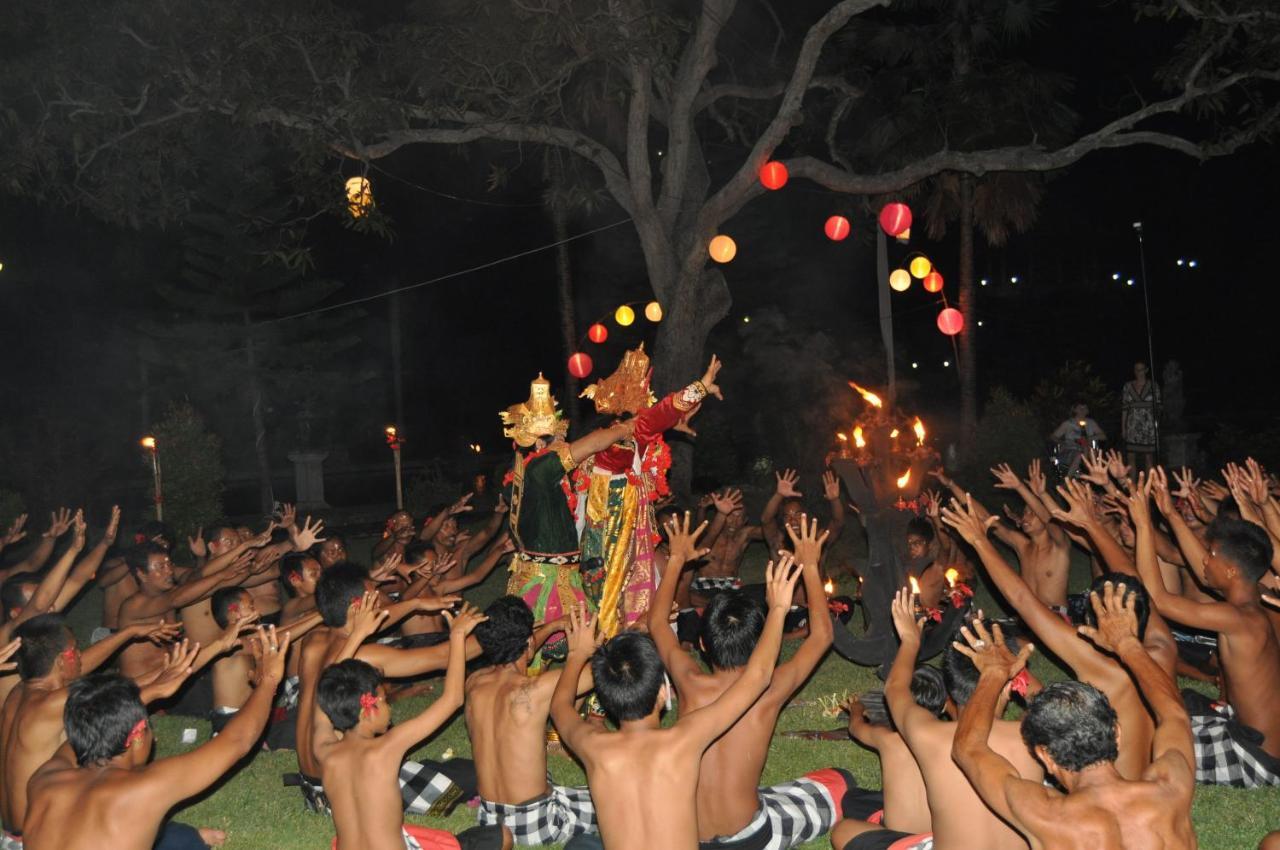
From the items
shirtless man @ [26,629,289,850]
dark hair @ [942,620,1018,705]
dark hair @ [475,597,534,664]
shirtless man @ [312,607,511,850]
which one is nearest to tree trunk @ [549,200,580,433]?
dark hair @ [475,597,534,664]

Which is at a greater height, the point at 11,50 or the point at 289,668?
the point at 11,50

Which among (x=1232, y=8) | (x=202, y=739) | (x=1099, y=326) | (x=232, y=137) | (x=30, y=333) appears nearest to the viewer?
(x=202, y=739)

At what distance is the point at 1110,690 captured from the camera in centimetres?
491

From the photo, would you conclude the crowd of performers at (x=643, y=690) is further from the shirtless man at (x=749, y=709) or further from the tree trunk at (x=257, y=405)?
the tree trunk at (x=257, y=405)

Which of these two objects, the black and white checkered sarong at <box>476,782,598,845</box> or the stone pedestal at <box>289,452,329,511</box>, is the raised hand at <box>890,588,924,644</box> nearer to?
the black and white checkered sarong at <box>476,782,598,845</box>

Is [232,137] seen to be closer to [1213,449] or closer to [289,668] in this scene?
[289,668]

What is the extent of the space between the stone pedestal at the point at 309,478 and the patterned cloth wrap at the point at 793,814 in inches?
832

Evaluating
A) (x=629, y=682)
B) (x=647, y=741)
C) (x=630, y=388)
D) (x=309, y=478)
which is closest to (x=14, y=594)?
(x=630, y=388)

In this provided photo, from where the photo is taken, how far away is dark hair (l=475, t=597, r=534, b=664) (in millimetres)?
5898

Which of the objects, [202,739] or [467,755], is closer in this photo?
[467,755]

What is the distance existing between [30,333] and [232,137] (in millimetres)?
18262

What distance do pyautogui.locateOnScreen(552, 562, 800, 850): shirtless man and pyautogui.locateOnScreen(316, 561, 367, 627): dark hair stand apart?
197 cm

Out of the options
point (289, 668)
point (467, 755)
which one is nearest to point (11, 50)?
point (289, 668)

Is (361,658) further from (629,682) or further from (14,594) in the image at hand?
(14,594)
